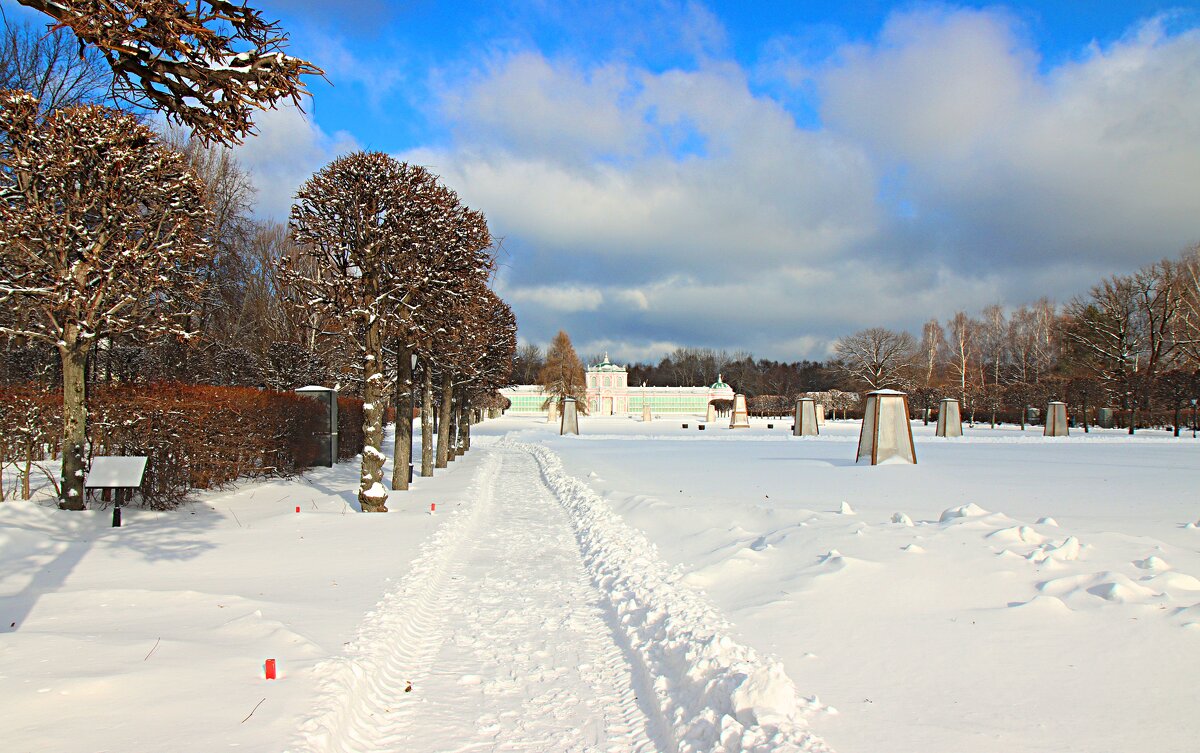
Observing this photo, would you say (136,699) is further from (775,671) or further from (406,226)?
(406,226)

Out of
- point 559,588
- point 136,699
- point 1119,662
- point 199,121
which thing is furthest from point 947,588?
point 199,121

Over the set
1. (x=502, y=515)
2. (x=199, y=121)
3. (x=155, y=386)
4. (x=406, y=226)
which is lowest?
(x=502, y=515)

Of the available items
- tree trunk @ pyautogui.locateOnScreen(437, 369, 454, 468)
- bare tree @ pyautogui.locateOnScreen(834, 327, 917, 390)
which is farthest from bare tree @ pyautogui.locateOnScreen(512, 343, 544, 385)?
tree trunk @ pyautogui.locateOnScreen(437, 369, 454, 468)

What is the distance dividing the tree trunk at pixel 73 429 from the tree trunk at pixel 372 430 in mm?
4072

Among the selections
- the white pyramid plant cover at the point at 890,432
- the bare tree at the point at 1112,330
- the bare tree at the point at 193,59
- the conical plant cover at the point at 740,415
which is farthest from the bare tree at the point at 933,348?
the bare tree at the point at 193,59

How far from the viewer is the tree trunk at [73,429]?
1037cm

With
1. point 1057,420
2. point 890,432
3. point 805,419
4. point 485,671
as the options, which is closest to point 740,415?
point 805,419

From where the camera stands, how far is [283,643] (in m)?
5.43

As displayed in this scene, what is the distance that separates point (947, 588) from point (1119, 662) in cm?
173

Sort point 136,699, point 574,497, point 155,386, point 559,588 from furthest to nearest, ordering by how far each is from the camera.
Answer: point 574,497
point 155,386
point 559,588
point 136,699

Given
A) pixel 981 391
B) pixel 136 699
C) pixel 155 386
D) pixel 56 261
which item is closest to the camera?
pixel 136 699

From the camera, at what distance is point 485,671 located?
542 cm

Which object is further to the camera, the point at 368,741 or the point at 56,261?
the point at 56,261

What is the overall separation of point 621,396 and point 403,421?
314 feet
